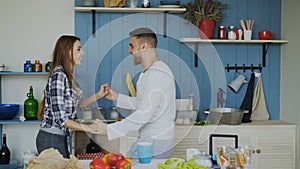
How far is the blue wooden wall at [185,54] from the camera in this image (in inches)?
154

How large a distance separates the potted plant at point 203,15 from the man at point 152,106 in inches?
45.8

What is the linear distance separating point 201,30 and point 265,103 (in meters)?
0.92

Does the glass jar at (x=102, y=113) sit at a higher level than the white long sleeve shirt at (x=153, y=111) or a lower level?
lower

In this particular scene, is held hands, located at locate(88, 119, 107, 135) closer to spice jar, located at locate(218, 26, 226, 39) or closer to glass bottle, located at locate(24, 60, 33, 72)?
glass bottle, located at locate(24, 60, 33, 72)

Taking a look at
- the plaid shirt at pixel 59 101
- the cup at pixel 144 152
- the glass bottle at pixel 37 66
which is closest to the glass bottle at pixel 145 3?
the glass bottle at pixel 37 66

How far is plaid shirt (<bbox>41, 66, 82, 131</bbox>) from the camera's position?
265cm

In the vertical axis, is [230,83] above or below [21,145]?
above

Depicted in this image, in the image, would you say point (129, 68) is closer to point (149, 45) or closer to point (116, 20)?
point (116, 20)

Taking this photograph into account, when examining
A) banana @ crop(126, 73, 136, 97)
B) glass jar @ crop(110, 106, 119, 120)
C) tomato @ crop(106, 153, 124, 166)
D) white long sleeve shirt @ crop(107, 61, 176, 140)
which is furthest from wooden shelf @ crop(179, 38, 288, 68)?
tomato @ crop(106, 153, 124, 166)

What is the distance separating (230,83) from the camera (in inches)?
159

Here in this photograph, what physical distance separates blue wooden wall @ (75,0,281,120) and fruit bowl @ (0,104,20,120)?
0.61 meters

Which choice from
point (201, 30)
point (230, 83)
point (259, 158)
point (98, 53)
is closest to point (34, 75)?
point (98, 53)

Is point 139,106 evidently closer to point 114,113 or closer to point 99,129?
point 99,129

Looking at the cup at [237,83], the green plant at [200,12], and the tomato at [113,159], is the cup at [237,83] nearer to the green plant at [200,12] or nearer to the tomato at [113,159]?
the green plant at [200,12]
